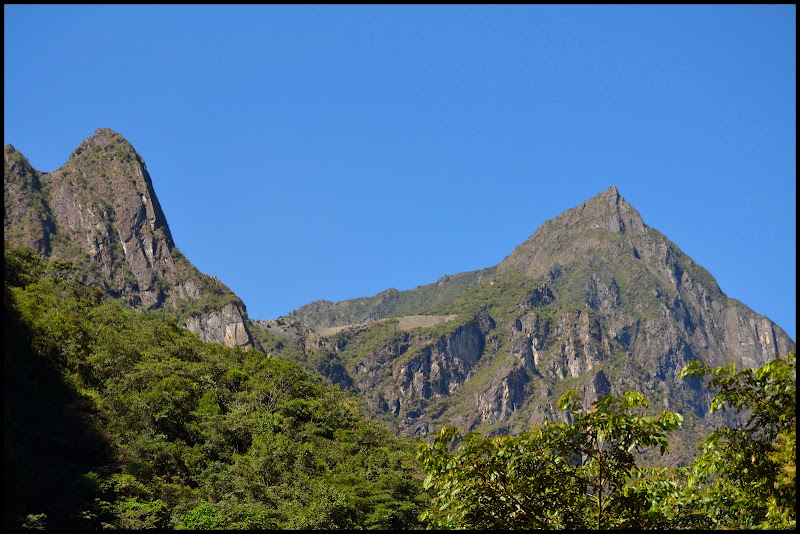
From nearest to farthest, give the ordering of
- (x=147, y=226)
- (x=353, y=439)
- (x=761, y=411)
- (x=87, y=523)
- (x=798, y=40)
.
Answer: (x=798, y=40) < (x=761, y=411) < (x=87, y=523) < (x=353, y=439) < (x=147, y=226)

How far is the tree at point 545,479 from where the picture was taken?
35.3ft

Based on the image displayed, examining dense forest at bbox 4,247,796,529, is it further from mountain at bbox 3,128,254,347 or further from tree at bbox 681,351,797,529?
mountain at bbox 3,128,254,347

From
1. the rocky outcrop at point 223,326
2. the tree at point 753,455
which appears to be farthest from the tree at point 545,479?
the rocky outcrop at point 223,326

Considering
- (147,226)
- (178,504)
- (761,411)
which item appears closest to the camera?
(761,411)

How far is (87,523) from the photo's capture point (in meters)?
25.7

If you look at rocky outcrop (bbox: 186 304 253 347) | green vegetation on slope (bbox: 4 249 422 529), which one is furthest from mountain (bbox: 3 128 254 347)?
green vegetation on slope (bbox: 4 249 422 529)

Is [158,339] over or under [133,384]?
over

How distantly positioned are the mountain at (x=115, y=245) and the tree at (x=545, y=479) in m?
171

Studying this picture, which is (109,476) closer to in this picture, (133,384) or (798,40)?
(133,384)

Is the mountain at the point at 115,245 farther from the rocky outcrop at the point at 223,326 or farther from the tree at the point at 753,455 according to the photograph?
the tree at the point at 753,455

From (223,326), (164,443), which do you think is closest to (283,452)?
(164,443)

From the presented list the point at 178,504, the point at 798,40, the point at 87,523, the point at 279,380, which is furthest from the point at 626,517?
the point at 279,380

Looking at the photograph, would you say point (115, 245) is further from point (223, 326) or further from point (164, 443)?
point (164, 443)

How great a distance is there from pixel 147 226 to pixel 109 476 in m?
179
